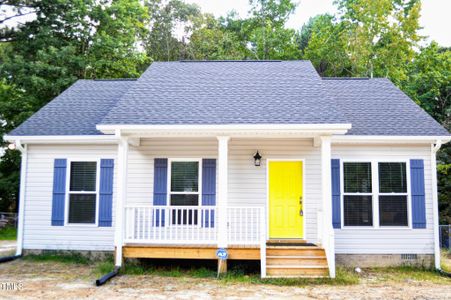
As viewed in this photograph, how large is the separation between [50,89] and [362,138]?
12954 millimetres

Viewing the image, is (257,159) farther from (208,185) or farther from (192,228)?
(192,228)

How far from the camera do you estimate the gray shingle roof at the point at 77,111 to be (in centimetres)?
939

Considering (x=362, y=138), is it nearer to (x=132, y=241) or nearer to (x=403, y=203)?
(x=403, y=203)

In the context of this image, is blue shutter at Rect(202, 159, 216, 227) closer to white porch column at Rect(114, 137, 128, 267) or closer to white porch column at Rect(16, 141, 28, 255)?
white porch column at Rect(114, 137, 128, 267)

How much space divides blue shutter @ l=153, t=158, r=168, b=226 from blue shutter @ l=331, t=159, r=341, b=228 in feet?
12.5

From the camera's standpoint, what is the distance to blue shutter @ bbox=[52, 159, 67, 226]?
924cm

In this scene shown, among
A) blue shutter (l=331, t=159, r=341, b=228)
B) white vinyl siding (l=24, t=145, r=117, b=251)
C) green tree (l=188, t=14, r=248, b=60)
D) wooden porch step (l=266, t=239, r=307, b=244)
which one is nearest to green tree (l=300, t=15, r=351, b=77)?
green tree (l=188, t=14, r=248, b=60)

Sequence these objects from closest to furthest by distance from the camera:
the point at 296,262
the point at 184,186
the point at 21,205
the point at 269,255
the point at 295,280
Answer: the point at 295,280 → the point at 296,262 → the point at 269,255 → the point at 184,186 → the point at 21,205

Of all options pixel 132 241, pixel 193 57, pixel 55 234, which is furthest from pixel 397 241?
pixel 193 57

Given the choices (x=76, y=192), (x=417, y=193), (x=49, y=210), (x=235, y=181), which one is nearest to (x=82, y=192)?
(x=76, y=192)

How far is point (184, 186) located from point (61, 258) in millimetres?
3272

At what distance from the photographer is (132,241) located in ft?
26.2

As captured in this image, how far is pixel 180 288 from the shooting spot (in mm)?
6793

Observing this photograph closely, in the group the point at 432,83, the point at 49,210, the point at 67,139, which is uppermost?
the point at 432,83
